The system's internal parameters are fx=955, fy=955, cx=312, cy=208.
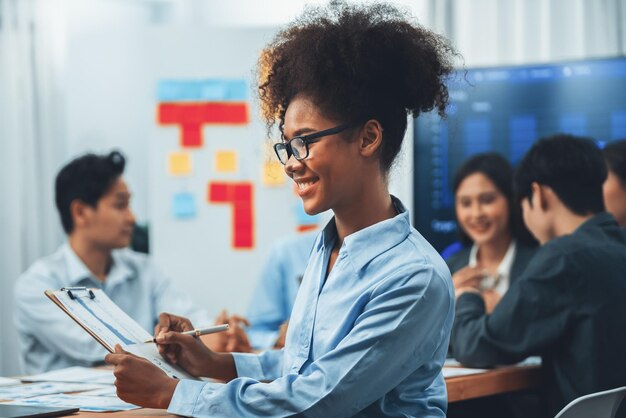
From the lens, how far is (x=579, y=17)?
4820mm

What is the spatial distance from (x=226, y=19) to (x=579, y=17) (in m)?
2.00

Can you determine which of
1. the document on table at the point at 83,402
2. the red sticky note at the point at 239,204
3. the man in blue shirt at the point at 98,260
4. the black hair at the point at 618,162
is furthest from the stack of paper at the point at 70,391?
the red sticky note at the point at 239,204

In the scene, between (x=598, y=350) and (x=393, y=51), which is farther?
(x=598, y=350)

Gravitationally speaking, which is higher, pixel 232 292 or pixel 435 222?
pixel 435 222

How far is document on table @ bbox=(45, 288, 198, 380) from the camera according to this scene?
188cm

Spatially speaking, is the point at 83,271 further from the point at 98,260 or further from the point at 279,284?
the point at 279,284

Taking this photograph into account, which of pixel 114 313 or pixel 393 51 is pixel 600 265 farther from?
pixel 114 313

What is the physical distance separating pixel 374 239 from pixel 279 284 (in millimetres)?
2201

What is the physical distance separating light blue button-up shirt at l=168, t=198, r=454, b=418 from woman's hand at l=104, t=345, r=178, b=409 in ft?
0.09

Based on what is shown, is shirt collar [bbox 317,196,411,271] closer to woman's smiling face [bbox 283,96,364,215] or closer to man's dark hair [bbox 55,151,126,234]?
woman's smiling face [bbox 283,96,364,215]

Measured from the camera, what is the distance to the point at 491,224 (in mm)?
3766

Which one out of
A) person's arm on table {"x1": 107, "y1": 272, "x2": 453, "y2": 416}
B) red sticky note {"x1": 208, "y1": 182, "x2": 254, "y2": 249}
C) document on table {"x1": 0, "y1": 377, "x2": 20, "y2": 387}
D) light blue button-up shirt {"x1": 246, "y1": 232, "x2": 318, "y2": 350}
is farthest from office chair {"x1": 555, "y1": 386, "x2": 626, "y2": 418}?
red sticky note {"x1": 208, "y1": 182, "x2": 254, "y2": 249}

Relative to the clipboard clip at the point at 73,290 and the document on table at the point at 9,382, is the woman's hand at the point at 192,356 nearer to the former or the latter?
the clipboard clip at the point at 73,290

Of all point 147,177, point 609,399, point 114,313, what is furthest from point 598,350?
point 147,177
